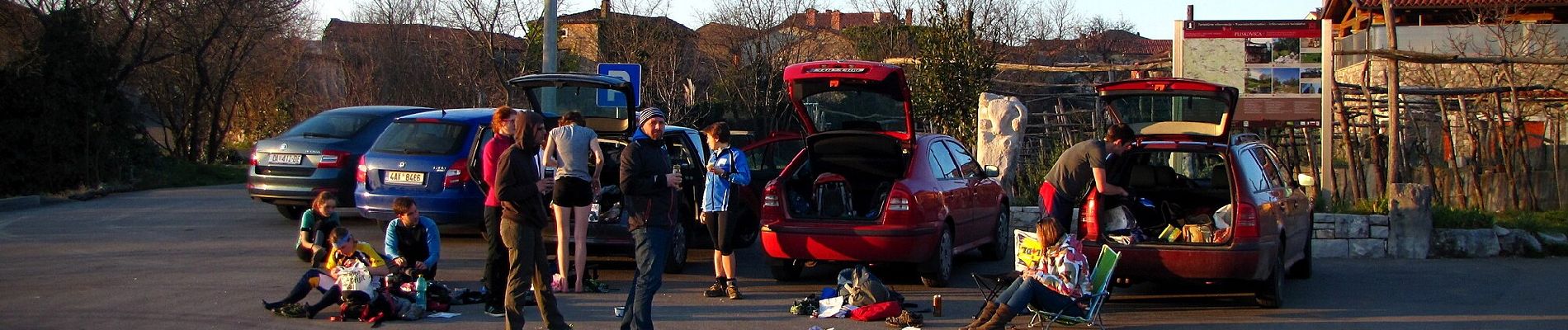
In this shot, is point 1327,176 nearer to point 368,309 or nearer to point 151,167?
point 368,309

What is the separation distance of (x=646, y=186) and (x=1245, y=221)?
408 cm

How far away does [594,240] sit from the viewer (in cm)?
1090

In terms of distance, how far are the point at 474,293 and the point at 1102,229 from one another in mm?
4438

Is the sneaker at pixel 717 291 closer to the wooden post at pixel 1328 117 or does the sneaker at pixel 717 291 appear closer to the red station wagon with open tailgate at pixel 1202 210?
the red station wagon with open tailgate at pixel 1202 210

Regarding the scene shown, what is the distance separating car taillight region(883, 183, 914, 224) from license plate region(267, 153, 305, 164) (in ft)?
23.0

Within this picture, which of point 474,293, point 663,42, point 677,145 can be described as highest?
point 663,42

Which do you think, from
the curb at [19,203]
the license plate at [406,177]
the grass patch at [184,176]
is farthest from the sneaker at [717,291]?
the grass patch at [184,176]

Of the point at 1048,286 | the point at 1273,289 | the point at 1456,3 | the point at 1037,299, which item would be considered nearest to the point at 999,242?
the point at 1273,289

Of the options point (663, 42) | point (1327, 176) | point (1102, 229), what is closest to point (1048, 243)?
point (1102, 229)

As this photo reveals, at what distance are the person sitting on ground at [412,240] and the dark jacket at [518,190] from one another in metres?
1.95

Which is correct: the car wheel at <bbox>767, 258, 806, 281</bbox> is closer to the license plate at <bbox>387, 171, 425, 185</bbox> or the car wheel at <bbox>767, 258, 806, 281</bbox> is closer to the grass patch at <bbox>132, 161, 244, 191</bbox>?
the license plate at <bbox>387, 171, 425, 185</bbox>

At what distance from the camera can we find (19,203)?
17.0 metres

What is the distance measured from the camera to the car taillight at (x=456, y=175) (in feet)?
39.2

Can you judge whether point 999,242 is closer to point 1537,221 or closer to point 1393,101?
point 1393,101
